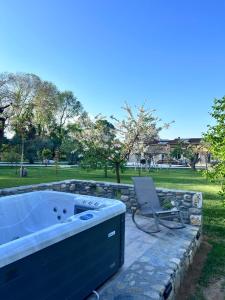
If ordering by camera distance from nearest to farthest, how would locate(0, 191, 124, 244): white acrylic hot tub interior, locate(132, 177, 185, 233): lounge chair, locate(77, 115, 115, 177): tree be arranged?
locate(0, 191, 124, 244): white acrylic hot tub interior
locate(132, 177, 185, 233): lounge chair
locate(77, 115, 115, 177): tree

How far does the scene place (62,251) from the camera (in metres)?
2.78

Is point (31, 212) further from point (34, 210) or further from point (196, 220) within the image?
point (196, 220)

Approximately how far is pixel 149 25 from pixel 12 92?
793 inches

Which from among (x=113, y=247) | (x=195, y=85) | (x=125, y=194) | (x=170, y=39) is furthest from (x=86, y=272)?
(x=195, y=85)

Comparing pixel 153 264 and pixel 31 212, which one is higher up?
pixel 31 212

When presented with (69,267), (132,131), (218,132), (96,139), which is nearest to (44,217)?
(69,267)

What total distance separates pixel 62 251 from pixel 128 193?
4.72m

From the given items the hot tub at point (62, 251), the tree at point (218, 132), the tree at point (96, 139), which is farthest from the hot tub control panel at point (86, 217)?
the tree at point (96, 139)

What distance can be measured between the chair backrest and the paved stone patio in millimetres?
423

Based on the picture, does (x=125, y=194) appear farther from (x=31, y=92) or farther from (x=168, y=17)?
(x=31, y=92)

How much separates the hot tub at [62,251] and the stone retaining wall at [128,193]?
2504 mm

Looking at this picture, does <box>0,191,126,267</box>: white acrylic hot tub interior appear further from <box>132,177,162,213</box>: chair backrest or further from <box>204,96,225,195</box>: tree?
<box>204,96,225,195</box>: tree

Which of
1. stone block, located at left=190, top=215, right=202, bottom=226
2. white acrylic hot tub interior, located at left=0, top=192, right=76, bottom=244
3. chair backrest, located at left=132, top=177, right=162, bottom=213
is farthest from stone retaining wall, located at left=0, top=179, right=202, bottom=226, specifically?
white acrylic hot tub interior, located at left=0, top=192, right=76, bottom=244

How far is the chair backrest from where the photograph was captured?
591 cm
